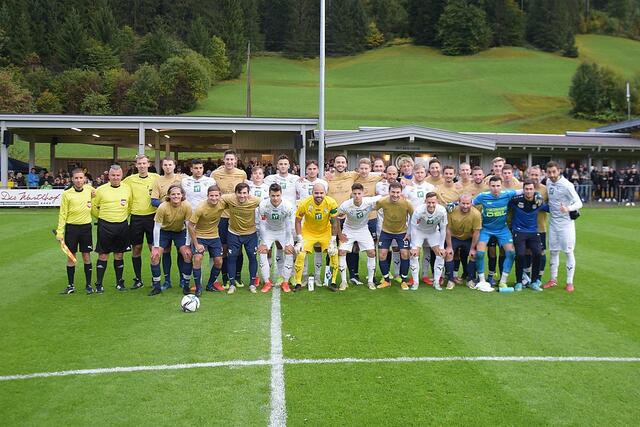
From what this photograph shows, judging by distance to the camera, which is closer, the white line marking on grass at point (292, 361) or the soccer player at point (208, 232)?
the white line marking on grass at point (292, 361)

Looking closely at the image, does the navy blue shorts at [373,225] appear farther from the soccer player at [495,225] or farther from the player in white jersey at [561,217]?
the player in white jersey at [561,217]

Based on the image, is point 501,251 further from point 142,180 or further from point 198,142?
point 198,142

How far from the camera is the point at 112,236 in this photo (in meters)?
8.45

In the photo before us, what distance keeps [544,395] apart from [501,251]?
4.54m

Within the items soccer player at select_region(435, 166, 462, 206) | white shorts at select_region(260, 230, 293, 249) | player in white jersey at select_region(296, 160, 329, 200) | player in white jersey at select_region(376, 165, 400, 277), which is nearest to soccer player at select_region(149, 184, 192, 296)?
white shorts at select_region(260, 230, 293, 249)

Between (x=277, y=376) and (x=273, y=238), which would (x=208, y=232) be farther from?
(x=277, y=376)

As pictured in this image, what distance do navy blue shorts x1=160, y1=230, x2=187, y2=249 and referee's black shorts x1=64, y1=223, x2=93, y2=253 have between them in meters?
1.11

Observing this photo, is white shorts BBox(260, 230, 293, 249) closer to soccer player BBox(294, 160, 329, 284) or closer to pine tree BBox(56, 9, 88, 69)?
soccer player BBox(294, 160, 329, 284)

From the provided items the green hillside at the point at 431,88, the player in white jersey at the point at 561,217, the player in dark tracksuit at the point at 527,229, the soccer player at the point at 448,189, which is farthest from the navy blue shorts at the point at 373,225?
the green hillside at the point at 431,88

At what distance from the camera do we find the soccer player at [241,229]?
8508 millimetres

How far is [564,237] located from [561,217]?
1.06 feet

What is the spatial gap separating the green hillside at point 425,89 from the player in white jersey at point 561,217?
130 ft

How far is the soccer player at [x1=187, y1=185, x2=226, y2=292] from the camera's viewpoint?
816 centimetres

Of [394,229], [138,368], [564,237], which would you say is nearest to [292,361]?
[138,368]
